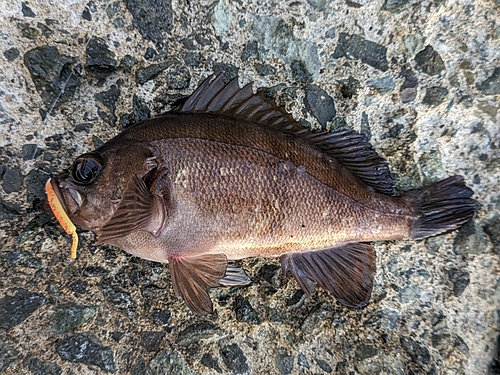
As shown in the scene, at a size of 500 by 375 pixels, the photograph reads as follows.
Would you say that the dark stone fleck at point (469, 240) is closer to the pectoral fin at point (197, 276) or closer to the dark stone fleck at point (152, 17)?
the pectoral fin at point (197, 276)

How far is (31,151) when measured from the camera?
189cm

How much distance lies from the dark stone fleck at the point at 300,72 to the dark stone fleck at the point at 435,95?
0.64 meters

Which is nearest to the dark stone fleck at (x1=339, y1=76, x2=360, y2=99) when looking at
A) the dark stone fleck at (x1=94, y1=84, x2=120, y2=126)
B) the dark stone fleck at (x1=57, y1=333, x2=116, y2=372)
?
the dark stone fleck at (x1=94, y1=84, x2=120, y2=126)

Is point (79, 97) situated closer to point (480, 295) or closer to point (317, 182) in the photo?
point (317, 182)

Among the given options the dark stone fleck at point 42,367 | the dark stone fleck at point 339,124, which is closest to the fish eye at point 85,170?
the dark stone fleck at point 42,367

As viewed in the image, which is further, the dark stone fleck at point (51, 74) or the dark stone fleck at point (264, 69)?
the dark stone fleck at point (264, 69)

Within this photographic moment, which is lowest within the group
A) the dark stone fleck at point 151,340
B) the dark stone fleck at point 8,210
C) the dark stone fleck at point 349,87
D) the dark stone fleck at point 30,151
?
the dark stone fleck at point 151,340

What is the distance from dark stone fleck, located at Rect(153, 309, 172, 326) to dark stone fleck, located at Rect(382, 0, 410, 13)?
1.99 metres

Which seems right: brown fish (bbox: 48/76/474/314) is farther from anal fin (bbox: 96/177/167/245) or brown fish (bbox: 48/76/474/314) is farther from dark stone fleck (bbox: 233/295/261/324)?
dark stone fleck (bbox: 233/295/261/324)

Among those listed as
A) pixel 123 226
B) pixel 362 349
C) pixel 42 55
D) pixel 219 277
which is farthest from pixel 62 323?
pixel 362 349

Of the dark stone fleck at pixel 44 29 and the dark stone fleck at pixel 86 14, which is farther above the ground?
the dark stone fleck at pixel 86 14

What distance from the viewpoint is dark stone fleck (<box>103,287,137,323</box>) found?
1.90 metres

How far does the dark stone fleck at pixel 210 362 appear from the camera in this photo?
1.90m

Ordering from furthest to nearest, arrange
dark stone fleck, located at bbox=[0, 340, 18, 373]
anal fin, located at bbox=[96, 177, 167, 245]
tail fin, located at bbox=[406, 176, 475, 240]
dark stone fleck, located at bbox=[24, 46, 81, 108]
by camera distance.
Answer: tail fin, located at bbox=[406, 176, 475, 240] → dark stone fleck, located at bbox=[24, 46, 81, 108] → dark stone fleck, located at bbox=[0, 340, 18, 373] → anal fin, located at bbox=[96, 177, 167, 245]
